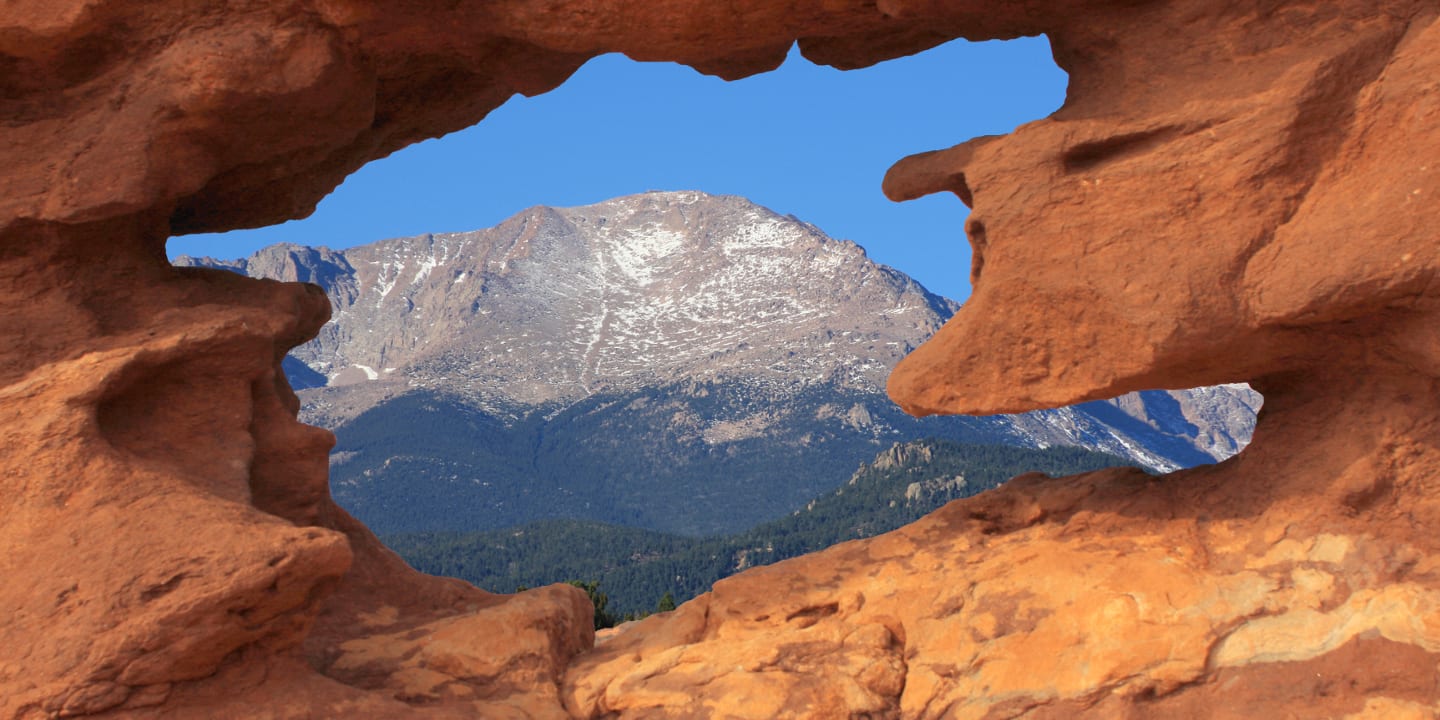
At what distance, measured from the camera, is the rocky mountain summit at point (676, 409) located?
137250 millimetres

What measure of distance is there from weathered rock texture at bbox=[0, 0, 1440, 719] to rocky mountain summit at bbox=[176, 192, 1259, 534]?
107m

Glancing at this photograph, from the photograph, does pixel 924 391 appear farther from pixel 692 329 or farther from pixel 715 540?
pixel 692 329

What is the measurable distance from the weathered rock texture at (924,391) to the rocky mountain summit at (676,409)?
107 m

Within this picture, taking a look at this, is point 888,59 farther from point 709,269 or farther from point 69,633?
point 709,269

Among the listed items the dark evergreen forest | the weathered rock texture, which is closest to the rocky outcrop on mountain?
the dark evergreen forest

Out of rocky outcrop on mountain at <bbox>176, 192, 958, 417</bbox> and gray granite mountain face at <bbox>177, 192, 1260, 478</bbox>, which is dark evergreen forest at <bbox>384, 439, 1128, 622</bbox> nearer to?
gray granite mountain face at <bbox>177, 192, 1260, 478</bbox>

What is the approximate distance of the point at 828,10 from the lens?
13914mm

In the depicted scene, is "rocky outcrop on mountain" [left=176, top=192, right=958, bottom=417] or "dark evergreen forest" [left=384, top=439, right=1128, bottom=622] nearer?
"dark evergreen forest" [left=384, top=439, right=1128, bottom=622]

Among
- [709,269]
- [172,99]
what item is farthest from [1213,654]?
[709,269]

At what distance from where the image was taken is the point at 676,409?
154500 millimetres

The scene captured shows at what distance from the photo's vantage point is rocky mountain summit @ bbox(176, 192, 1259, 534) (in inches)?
5404

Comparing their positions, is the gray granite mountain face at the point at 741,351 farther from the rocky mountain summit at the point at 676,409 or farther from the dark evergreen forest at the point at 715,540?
the dark evergreen forest at the point at 715,540

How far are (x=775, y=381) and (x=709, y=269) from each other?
171ft

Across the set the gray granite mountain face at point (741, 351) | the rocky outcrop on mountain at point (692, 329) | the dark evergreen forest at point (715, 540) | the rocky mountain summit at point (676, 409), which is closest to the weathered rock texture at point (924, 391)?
the dark evergreen forest at point (715, 540)
